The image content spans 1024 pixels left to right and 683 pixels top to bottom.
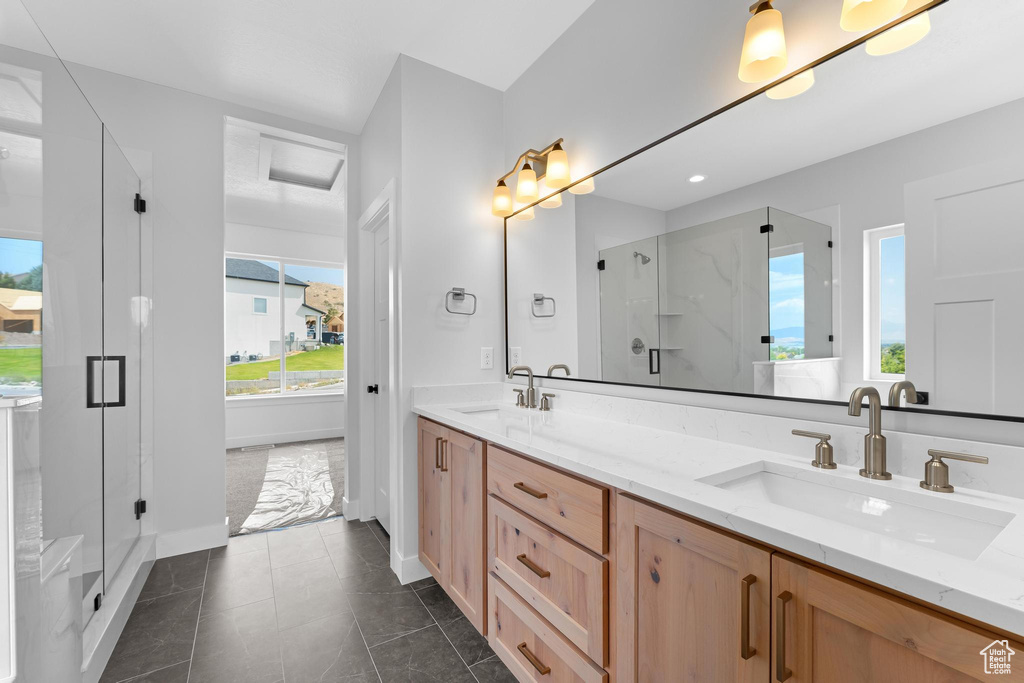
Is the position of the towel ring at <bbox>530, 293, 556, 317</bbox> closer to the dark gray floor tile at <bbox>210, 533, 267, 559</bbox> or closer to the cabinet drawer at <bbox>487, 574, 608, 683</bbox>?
the cabinet drawer at <bbox>487, 574, 608, 683</bbox>

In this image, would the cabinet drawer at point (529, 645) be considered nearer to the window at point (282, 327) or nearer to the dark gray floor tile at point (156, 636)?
the dark gray floor tile at point (156, 636)

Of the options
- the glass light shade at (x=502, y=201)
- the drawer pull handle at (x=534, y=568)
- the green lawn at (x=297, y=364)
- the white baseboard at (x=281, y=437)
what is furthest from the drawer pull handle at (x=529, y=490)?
the green lawn at (x=297, y=364)

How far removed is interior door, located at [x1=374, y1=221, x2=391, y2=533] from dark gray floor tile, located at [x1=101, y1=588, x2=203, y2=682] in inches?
41.8

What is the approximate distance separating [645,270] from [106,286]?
89.7 inches

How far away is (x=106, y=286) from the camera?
1.87 meters

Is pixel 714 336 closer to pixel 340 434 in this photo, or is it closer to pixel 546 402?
pixel 546 402

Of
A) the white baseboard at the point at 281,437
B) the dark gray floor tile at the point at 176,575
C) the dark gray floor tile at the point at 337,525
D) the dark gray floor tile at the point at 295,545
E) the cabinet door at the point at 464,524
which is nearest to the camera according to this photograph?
the cabinet door at the point at 464,524

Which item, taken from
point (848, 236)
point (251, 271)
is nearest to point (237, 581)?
point (848, 236)

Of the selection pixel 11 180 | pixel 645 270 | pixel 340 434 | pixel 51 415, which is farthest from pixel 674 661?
pixel 340 434

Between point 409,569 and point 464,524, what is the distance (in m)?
0.73

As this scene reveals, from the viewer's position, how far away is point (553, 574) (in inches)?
50.1

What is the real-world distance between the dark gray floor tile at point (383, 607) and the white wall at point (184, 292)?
1.11 meters

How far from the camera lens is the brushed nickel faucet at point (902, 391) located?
99 centimetres

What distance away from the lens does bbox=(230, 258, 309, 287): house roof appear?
535 centimetres
